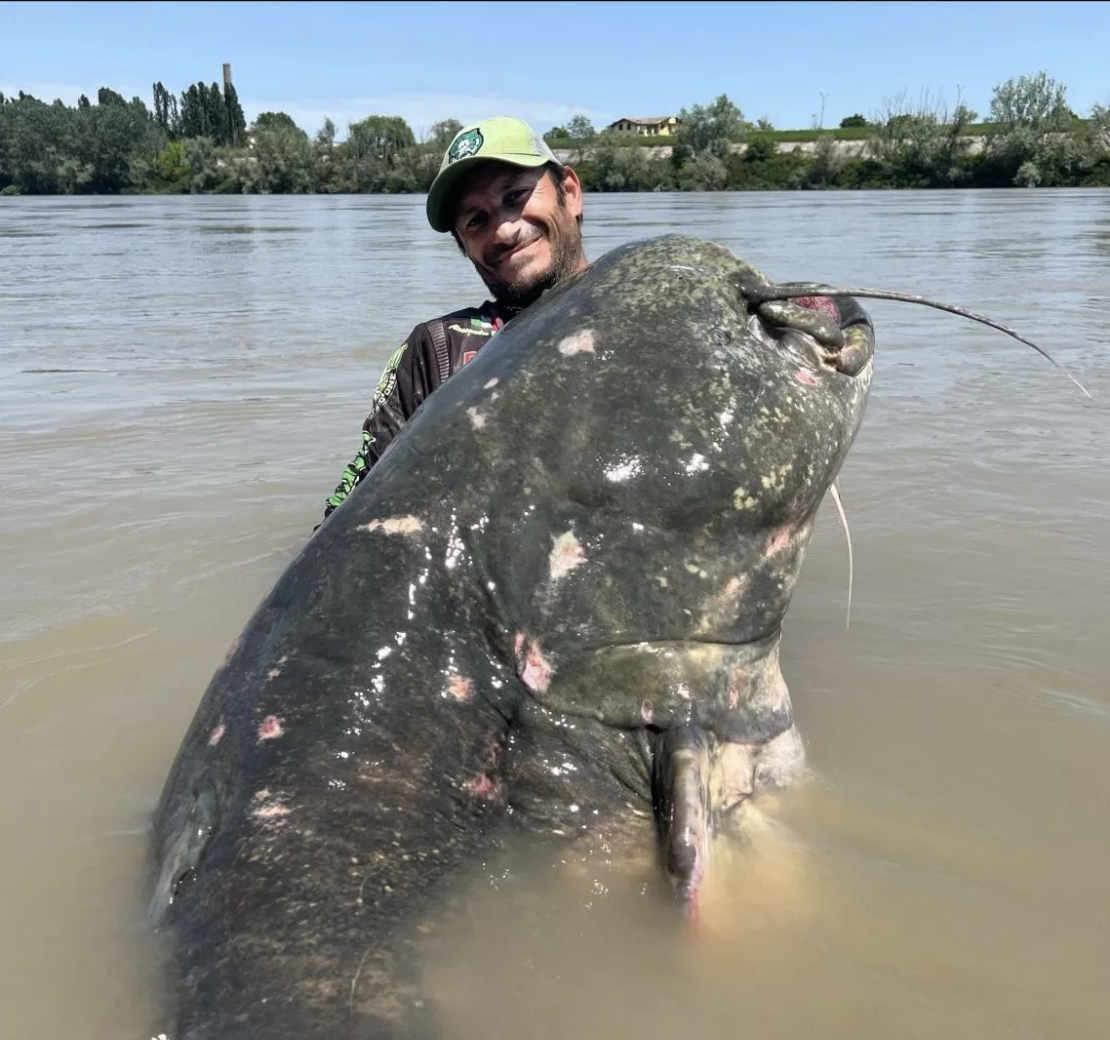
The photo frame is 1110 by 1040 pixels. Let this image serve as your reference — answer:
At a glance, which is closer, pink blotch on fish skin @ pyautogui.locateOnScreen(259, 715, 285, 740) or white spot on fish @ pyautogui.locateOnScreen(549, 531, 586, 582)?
pink blotch on fish skin @ pyautogui.locateOnScreen(259, 715, 285, 740)

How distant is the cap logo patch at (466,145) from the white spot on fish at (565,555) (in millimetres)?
1403

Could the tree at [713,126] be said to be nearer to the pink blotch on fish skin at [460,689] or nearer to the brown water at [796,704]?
the brown water at [796,704]

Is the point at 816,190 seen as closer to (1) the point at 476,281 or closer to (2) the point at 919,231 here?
(2) the point at 919,231

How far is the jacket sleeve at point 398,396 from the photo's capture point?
3.46 meters

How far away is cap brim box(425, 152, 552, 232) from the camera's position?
2.99 meters

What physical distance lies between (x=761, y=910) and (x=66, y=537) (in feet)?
13.1

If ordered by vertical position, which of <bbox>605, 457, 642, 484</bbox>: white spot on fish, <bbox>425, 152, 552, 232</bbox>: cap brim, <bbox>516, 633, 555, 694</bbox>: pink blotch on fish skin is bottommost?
<bbox>516, 633, 555, 694</bbox>: pink blotch on fish skin

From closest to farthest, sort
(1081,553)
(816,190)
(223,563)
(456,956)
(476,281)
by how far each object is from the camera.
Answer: (456,956) → (1081,553) → (223,563) → (476,281) → (816,190)

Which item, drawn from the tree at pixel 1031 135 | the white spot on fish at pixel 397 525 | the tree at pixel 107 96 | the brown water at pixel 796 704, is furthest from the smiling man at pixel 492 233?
the tree at pixel 107 96

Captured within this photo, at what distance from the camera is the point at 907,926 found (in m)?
2.26

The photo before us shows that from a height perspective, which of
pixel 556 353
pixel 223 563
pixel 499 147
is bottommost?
pixel 223 563

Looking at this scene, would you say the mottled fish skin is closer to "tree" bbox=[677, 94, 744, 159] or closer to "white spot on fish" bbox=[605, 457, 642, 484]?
"white spot on fish" bbox=[605, 457, 642, 484]

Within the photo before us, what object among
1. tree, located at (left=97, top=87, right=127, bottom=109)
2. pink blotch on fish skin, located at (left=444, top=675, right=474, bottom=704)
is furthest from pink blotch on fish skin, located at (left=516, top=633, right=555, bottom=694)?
tree, located at (left=97, top=87, right=127, bottom=109)

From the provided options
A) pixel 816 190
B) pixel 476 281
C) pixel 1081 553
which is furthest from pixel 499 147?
pixel 816 190
